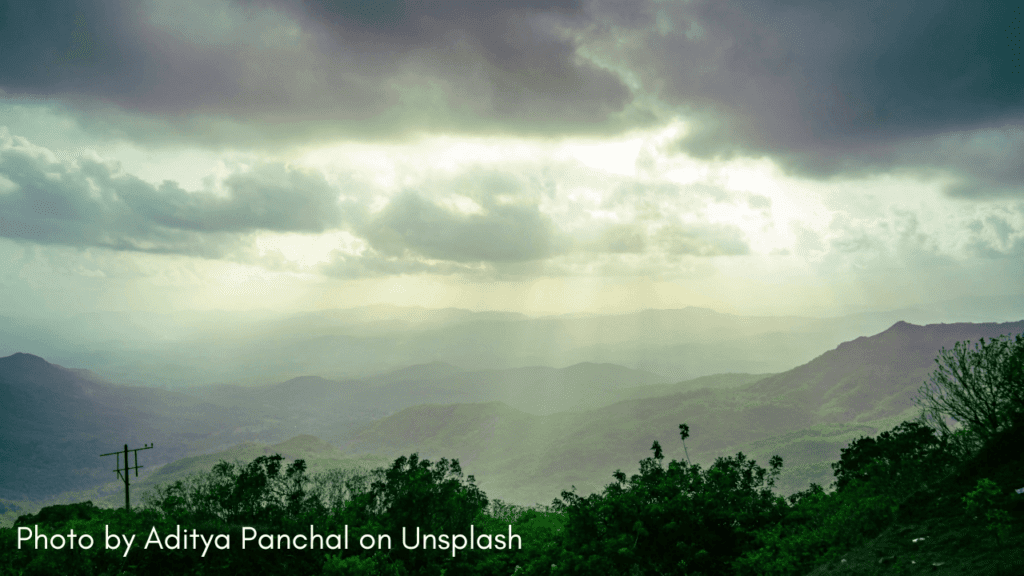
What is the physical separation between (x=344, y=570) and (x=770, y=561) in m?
21.2

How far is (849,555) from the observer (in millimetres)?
21500

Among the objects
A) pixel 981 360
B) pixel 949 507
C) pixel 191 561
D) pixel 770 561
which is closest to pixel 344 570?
pixel 191 561

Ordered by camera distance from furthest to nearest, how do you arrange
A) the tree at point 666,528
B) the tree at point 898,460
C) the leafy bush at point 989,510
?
the tree at point 666,528
the tree at point 898,460
the leafy bush at point 989,510

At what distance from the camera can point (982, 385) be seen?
30.7 meters

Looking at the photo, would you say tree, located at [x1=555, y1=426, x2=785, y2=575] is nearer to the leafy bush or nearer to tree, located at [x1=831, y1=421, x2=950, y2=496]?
tree, located at [x1=831, y1=421, x2=950, y2=496]

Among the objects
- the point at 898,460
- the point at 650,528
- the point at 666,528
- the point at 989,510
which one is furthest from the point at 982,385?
the point at 650,528

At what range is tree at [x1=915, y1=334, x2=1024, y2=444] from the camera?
92.7 ft

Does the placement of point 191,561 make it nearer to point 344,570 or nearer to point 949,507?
point 344,570

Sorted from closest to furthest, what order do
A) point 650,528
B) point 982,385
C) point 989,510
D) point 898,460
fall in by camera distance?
point 989,510 < point 982,385 < point 650,528 < point 898,460

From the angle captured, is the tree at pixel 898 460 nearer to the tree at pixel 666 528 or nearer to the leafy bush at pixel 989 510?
the leafy bush at pixel 989 510

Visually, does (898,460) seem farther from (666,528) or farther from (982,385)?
(666,528)

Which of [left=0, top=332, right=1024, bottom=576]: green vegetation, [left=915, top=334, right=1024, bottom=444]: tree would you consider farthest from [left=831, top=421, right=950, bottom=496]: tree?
[left=915, top=334, right=1024, bottom=444]: tree

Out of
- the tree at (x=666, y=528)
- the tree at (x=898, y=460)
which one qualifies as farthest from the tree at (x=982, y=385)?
the tree at (x=666, y=528)

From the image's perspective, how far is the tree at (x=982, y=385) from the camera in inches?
1113
